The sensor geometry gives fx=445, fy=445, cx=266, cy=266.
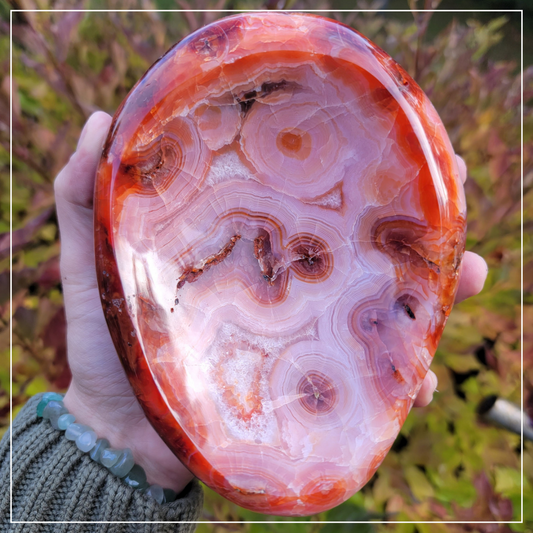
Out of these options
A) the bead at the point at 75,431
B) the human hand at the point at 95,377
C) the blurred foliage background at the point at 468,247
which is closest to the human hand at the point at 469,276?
the blurred foliage background at the point at 468,247

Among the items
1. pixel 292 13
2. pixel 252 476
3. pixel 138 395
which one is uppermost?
pixel 292 13

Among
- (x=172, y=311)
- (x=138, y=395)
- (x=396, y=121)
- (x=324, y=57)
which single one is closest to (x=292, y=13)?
(x=324, y=57)

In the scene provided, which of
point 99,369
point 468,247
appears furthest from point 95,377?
point 468,247

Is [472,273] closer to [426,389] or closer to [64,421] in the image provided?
[426,389]

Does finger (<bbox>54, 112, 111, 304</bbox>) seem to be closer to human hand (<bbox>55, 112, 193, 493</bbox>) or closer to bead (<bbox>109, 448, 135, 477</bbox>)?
human hand (<bbox>55, 112, 193, 493</bbox>)

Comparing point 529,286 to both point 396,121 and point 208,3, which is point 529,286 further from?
point 208,3

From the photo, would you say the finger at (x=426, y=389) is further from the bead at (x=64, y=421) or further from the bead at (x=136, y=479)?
the bead at (x=64, y=421)

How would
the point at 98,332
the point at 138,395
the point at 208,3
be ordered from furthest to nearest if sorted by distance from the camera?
the point at 208,3 < the point at 98,332 < the point at 138,395
